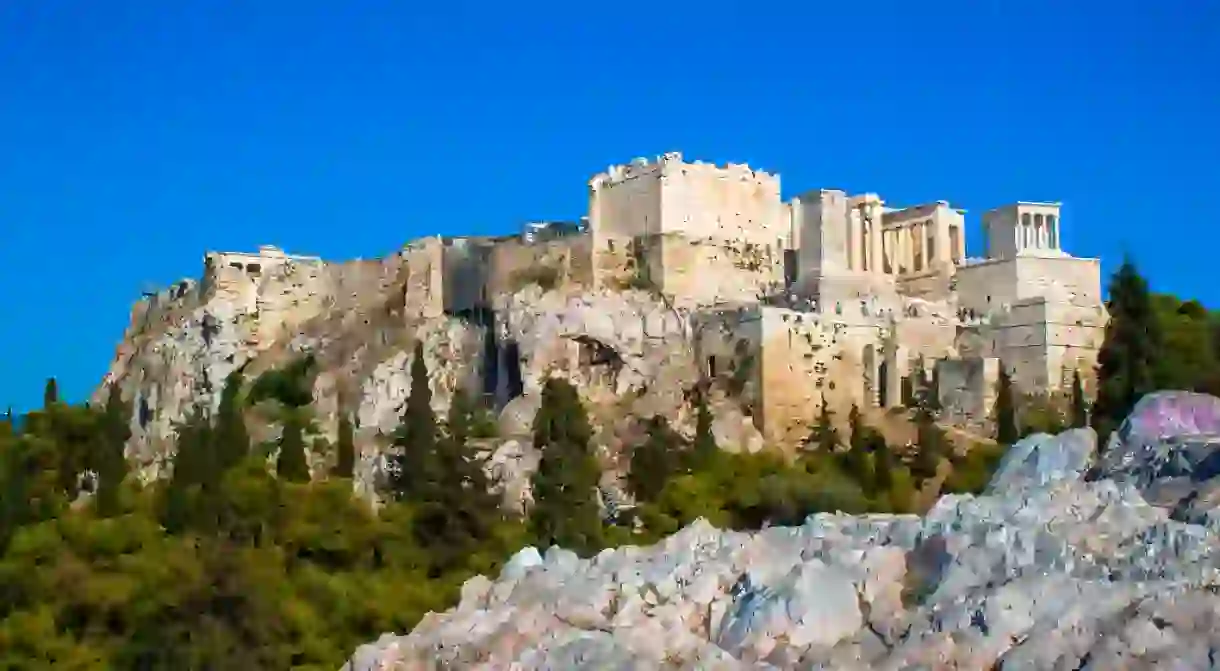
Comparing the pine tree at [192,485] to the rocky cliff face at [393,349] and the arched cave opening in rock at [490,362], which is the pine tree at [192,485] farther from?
the arched cave opening in rock at [490,362]

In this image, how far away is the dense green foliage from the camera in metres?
26.4

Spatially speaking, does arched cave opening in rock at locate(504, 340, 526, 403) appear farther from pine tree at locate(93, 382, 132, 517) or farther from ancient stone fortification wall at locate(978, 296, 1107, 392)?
ancient stone fortification wall at locate(978, 296, 1107, 392)

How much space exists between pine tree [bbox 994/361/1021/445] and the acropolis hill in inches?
57.6

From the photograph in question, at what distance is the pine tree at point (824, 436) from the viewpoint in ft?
129

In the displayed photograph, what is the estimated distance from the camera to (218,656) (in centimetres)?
2484

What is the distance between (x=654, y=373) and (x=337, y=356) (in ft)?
34.1

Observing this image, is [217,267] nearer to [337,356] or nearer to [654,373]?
[337,356]

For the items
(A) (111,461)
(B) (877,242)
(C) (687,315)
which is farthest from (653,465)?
(B) (877,242)

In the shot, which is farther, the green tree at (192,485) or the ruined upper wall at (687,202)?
the ruined upper wall at (687,202)

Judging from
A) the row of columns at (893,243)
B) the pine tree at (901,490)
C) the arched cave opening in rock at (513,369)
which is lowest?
the pine tree at (901,490)

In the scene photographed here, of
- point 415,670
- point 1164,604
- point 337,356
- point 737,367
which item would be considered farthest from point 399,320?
point 1164,604

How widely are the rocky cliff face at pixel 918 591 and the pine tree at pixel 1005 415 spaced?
16.7 m

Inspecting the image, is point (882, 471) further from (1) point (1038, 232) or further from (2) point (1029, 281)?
(1) point (1038, 232)

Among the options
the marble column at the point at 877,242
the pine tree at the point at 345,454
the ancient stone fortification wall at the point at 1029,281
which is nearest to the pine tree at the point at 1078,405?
the ancient stone fortification wall at the point at 1029,281
